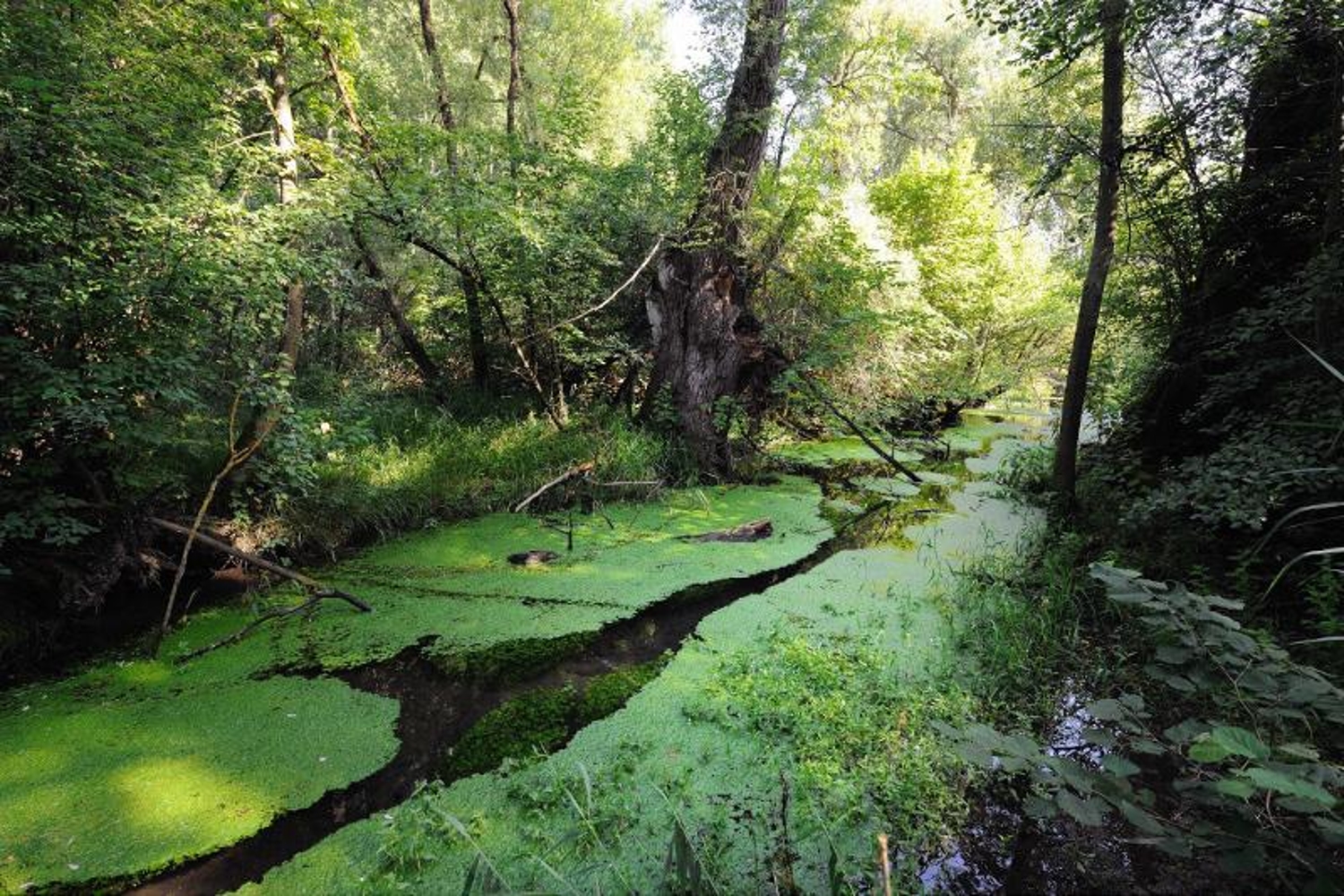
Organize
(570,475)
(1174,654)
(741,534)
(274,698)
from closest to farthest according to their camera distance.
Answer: (1174,654)
(274,698)
(741,534)
(570,475)

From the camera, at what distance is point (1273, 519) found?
8.91 ft

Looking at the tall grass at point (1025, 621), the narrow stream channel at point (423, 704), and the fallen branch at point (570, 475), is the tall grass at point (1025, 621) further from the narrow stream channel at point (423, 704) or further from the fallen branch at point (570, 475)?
the fallen branch at point (570, 475)

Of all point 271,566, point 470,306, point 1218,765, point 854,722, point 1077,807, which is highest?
point 470,306

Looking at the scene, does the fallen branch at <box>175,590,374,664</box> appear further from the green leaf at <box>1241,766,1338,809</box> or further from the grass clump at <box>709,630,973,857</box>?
the green leaf at <box>1241,766,1338,809</box>

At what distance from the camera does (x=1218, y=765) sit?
174cm

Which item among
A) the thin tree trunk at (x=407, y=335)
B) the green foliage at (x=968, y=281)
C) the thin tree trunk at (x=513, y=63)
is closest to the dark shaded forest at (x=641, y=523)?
the thin tree trunk at (x=407, y=335)

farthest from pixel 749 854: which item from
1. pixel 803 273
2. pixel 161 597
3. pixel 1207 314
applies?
pixel 803 273

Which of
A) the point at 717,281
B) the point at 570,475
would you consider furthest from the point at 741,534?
the point at 717,281

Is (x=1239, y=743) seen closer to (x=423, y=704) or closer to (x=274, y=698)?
(x=423, y=704)

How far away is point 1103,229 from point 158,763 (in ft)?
17.0

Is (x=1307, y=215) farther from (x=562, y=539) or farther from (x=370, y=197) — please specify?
(x=370, y=197)

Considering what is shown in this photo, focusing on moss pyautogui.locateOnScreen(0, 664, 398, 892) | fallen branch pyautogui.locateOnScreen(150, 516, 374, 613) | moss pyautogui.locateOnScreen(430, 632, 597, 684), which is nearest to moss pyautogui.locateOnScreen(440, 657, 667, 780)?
moss pyautogui.locateOnScreen(430, 632, 597, 684)

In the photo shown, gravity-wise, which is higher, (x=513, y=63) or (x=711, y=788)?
(x=513, y=63)

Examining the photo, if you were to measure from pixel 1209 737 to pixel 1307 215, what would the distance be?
358 cm
